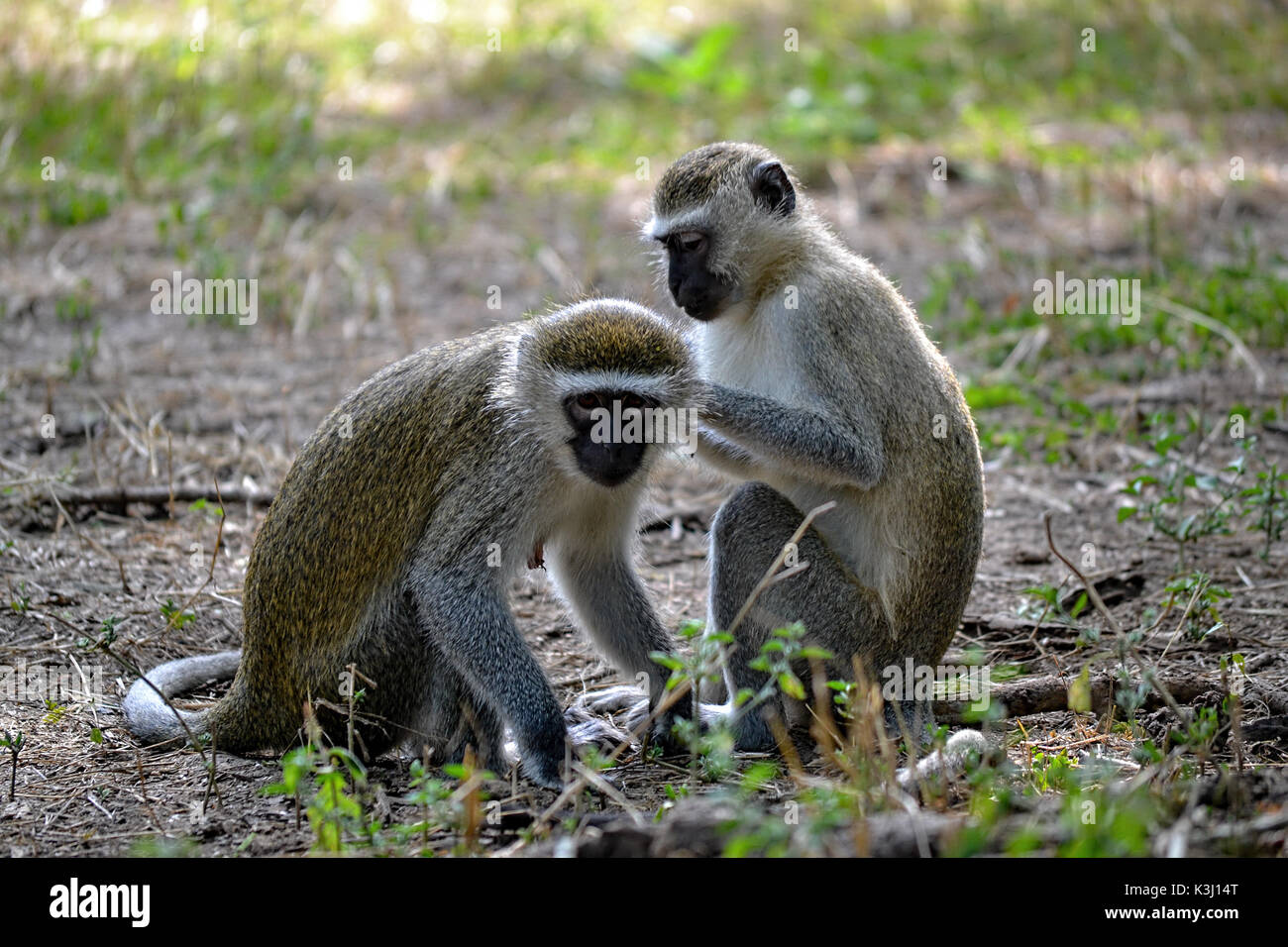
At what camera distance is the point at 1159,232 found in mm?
9188

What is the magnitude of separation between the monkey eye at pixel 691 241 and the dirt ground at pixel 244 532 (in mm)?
349

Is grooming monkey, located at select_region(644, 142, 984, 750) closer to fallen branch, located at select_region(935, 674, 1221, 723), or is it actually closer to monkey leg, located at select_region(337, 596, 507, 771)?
fallen branch, located at select_region(935, 674, 1221, 723)

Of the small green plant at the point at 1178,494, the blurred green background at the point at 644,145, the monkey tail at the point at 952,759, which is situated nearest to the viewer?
the monkey tail at the point at 952,759

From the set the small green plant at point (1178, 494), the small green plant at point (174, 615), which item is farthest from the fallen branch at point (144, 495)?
the small green plant at point (1178, 494)

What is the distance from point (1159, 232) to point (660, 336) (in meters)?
6.11

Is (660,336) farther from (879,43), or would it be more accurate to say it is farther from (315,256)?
(879,43)

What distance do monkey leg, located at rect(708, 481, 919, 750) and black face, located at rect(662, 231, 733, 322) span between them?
2.62 feet

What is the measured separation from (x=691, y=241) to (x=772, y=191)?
1.17ft

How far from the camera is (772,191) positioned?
5.03 metres

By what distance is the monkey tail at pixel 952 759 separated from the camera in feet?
11.2

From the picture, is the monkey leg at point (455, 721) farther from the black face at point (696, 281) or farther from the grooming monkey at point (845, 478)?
the black face at point (696, 281)

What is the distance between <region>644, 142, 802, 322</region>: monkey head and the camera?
4.93 m

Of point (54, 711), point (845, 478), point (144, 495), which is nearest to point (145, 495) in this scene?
point (144, 495)

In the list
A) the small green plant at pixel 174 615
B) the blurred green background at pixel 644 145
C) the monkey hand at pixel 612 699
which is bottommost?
the monkey hand at pixel 612 699
